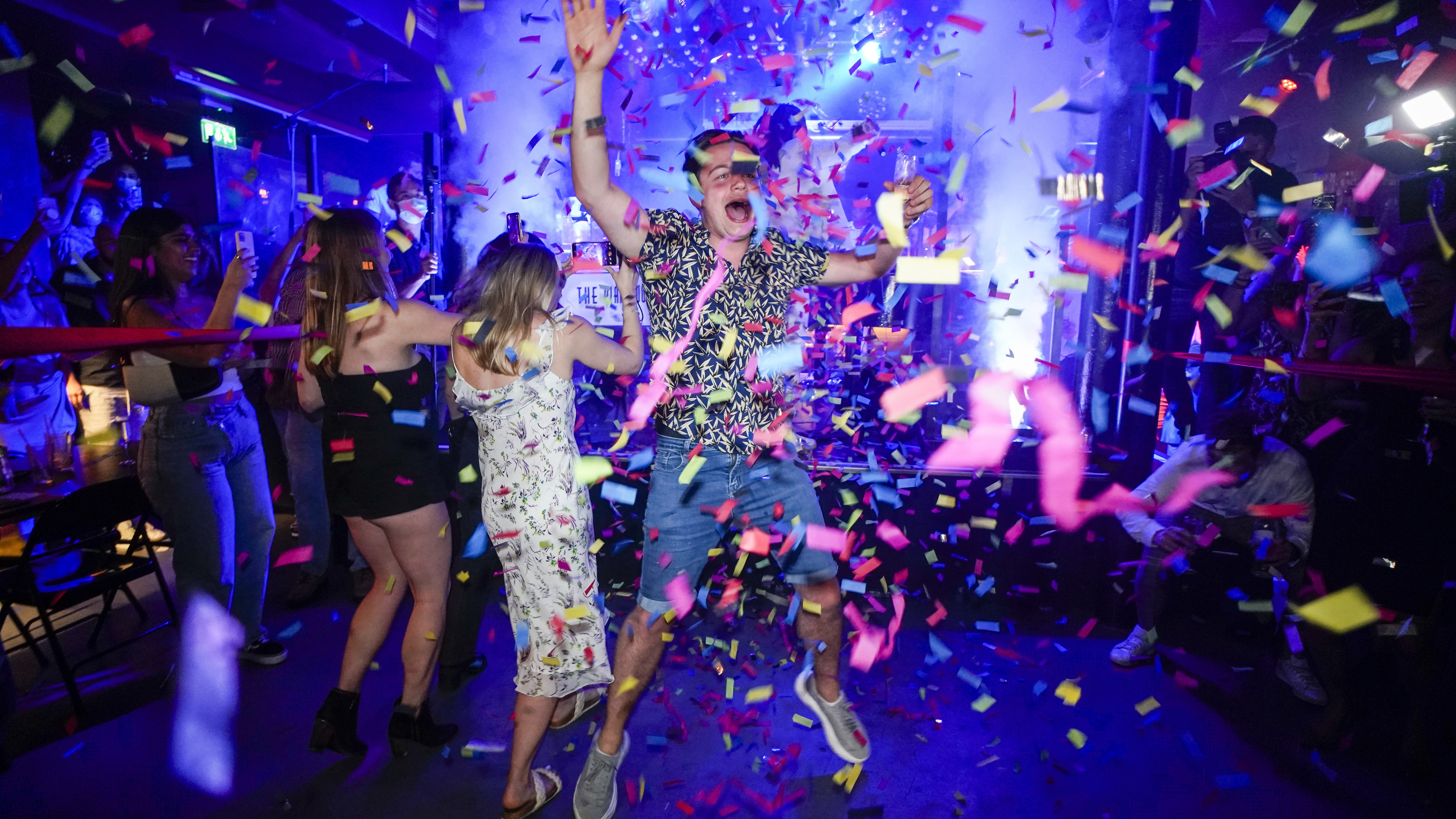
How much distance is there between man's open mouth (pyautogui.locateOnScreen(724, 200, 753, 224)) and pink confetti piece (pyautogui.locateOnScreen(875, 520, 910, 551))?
1786 mm

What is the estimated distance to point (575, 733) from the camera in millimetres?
2230

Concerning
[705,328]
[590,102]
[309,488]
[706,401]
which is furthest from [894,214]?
[309,488]

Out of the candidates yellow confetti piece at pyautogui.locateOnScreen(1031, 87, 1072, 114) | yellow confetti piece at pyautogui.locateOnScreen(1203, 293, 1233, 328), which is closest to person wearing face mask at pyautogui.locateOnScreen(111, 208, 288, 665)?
yellow confetti piece at pyautogui.locateOnScreen(1203, 293, 1233, 328)

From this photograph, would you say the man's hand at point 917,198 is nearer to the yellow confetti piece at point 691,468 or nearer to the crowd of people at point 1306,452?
the yellow confetti piece at point 691,468

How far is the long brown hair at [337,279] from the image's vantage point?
186 centimetres

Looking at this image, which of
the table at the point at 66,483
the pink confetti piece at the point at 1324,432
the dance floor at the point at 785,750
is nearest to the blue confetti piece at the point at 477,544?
the dance floor at the point at 785,750

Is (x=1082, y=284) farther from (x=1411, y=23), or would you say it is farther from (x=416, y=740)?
(x=416, y=740)

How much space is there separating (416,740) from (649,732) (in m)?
0.76

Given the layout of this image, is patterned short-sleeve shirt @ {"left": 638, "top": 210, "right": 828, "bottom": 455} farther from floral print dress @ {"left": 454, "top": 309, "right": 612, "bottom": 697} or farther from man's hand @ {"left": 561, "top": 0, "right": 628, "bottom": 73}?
man's hand @ {"left": 561, "top": 0, "right": 628, "bottom": 73}

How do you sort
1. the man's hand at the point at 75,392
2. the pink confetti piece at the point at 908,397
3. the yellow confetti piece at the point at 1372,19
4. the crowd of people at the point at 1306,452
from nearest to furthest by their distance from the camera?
1. the crowd of people at the point at 1306,452
2. the pink confetti piece at the point at 908,397
3. the yellow confetti piece at the point at 1372,19
4. the man's hand at the point at 75,392

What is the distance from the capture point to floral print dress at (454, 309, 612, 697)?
5.88ft

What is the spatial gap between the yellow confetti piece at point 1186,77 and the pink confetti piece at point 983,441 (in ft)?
5.59

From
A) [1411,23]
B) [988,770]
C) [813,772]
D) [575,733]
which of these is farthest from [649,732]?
[1411,23]

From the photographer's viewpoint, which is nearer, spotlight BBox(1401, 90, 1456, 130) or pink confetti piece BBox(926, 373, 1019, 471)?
pink confetti piece BBox(926, 373, 1019, 471)
